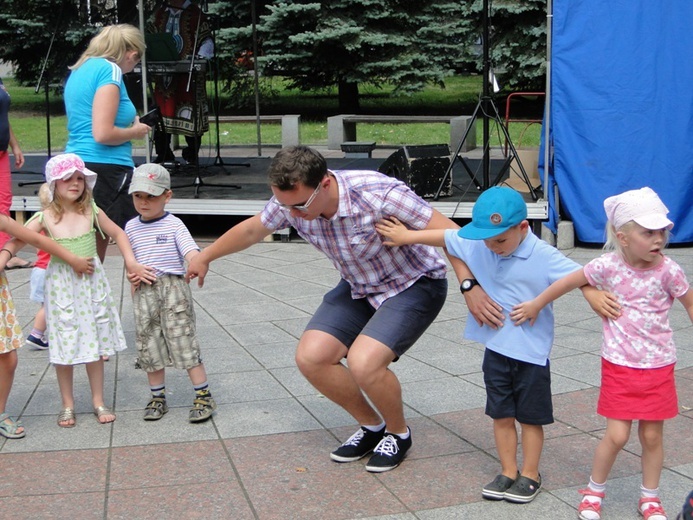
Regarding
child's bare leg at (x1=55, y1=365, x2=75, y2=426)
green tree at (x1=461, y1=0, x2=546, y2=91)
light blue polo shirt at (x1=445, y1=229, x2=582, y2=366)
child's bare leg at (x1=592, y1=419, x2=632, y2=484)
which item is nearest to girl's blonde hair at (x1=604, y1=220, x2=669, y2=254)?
light blue polo shirt at (x1=445, y1=229, x2=582, y2=366)

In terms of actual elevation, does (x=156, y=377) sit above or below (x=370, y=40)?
below

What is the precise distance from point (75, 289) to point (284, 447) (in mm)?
1342

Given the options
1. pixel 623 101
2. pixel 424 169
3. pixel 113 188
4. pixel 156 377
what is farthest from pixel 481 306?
pixel 424 169

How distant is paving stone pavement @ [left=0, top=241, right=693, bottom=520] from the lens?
397cm

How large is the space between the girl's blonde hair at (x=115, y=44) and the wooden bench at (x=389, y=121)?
38.9 ft

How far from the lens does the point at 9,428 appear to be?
481cm

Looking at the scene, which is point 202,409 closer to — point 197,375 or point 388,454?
point 197,375

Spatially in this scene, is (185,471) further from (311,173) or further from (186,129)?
(186,129)

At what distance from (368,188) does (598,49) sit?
5719mm

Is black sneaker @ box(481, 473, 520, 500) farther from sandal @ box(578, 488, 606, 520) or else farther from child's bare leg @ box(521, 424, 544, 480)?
sandal @ box(578, 488, 606, 520)

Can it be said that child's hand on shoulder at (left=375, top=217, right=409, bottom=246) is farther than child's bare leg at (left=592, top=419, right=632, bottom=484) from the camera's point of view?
Yes

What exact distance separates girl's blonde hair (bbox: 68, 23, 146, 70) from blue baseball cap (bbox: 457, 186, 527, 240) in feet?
10.0

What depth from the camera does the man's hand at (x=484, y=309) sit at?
12.8 feet

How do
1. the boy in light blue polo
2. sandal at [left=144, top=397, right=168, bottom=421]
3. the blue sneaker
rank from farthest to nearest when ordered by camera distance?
the blue sneaker → sandal at [left=144, top=397, right=168, bottom=421] → the boy in light blue polo
